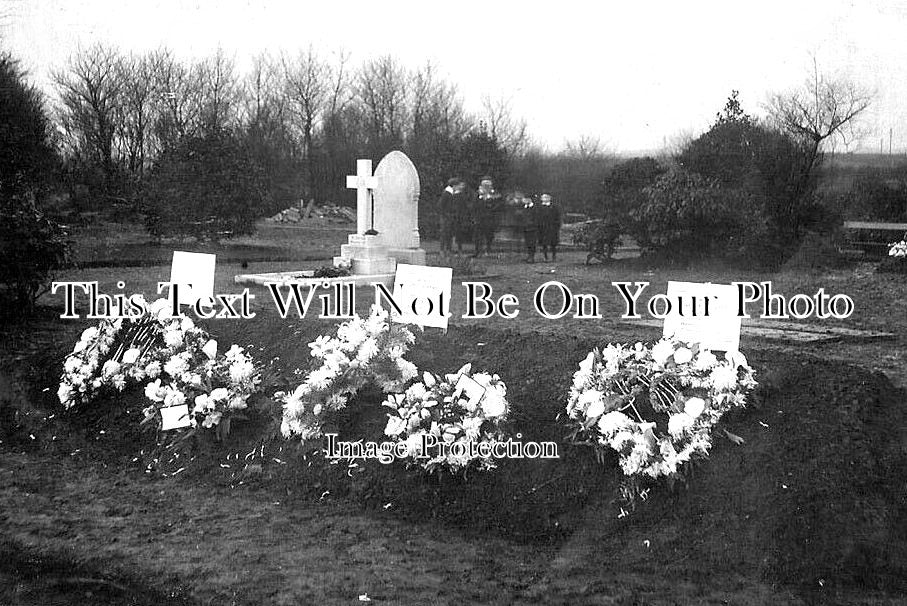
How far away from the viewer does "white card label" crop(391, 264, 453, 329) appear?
14.4ft

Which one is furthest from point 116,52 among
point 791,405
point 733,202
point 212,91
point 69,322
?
point 791,405

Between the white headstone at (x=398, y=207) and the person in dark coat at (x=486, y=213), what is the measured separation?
0.73m

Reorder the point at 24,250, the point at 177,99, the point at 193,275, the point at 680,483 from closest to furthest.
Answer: the point at 680,483, the point at 193,275, the point at 24,250, the point at 177,99

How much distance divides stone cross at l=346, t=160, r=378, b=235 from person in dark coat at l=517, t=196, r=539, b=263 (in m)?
1.60

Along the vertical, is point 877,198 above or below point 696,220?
above

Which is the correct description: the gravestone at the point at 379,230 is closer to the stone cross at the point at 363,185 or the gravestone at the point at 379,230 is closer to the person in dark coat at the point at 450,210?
the stone cross at the point at 363,185

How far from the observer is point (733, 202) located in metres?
5.87

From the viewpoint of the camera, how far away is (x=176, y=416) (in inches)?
162

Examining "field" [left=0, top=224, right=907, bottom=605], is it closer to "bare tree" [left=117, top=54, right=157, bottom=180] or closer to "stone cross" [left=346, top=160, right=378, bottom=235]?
"stone cross" [left=346, top=160, right=378, bottom=235]

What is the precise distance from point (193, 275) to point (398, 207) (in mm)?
3201

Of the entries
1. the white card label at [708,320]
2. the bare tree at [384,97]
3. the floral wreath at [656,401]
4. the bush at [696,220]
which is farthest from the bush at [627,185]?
the floral wreath at [656,401]

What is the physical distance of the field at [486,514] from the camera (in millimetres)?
2881

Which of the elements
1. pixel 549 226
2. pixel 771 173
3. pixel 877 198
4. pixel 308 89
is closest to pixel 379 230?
pixel 308 89

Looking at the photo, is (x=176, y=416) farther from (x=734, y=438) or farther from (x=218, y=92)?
(x=218, y=92)
